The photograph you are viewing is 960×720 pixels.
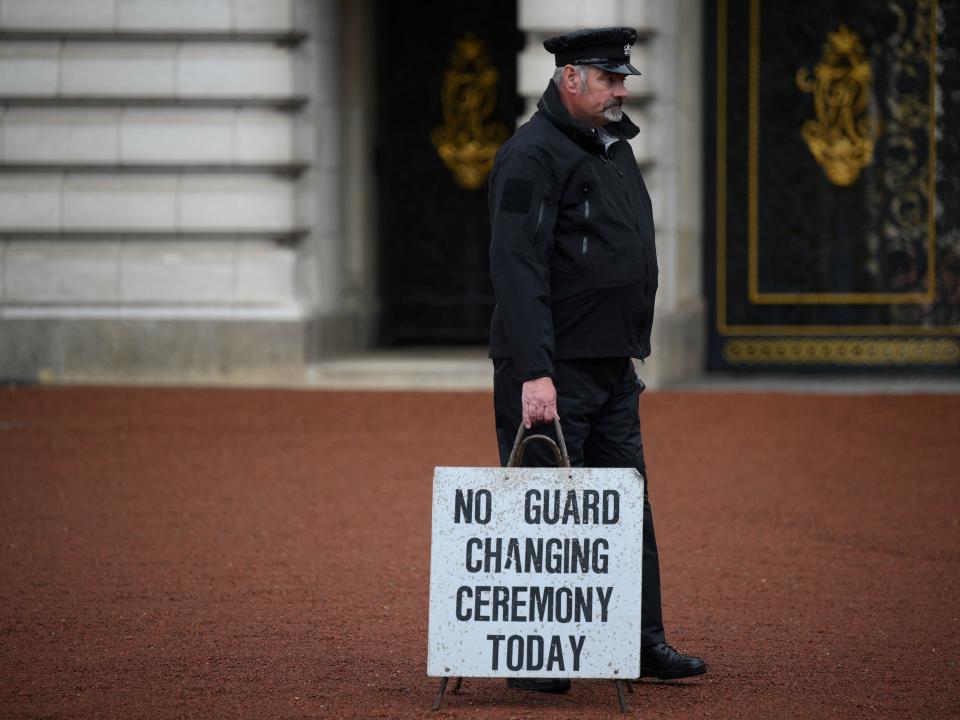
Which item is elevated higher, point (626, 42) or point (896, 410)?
point (626, 42)

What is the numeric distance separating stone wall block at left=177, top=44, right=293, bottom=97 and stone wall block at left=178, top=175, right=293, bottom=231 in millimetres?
683

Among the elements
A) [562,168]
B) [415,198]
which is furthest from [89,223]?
[562,168]

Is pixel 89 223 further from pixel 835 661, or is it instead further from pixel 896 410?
pixel 835 661

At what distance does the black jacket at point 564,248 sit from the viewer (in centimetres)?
543

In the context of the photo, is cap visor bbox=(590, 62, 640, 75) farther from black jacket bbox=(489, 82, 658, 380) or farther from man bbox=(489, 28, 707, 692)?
black jacket bbox=(489, 82, 658, 380)

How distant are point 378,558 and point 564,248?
2.58 metres

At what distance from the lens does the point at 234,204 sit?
14.2m

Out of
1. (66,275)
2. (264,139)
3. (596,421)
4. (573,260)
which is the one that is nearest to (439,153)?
(264,139)

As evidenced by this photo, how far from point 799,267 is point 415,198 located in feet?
11.5

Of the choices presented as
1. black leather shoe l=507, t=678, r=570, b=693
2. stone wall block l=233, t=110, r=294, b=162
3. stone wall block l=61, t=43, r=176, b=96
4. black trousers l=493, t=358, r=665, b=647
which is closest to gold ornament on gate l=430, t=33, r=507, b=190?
stone wall block l=233, t=110, r=294, b=162

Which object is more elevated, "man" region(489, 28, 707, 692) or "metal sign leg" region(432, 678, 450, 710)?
"man" region(489, 28, 707, 692)

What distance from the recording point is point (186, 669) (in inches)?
230

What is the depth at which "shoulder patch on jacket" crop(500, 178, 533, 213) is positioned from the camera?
545 centimetres

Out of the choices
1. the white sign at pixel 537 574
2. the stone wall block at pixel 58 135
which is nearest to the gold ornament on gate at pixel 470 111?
the stone wall block at pixel 58 135
